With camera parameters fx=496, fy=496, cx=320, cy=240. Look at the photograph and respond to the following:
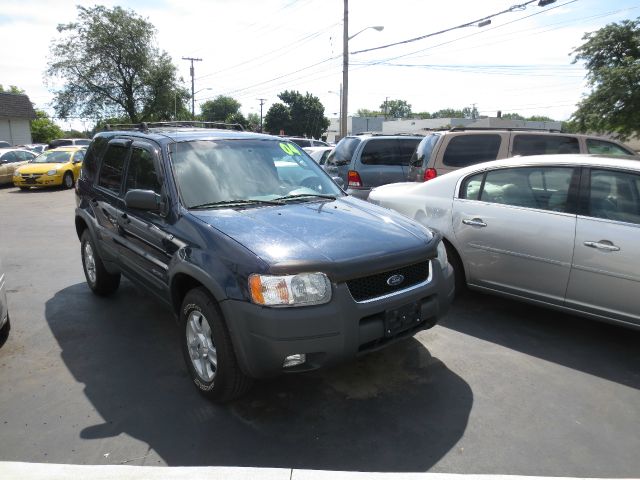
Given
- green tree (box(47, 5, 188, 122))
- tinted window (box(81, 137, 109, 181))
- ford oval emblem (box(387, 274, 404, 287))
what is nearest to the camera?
ford oval emblem (box(387, 274, 404, 287))

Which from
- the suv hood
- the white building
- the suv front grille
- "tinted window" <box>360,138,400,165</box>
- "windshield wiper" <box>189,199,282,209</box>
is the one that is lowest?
the suv front grille

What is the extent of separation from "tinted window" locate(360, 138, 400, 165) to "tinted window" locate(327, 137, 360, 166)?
0.29m

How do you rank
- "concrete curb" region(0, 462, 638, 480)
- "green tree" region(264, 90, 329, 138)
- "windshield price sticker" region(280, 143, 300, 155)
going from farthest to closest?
"green tree" region(264, 90, 329, 138), "windshield price sticker" region(280, 143, 300, 155), "concrete curb" region(0, 462, 638, 480)

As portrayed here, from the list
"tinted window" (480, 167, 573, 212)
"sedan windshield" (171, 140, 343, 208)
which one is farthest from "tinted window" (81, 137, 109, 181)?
"tinted window" (480, 167, 573, 212)

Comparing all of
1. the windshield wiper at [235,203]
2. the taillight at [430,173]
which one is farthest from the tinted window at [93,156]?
the taillight at [430,173]

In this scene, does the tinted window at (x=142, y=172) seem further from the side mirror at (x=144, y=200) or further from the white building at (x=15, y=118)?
the white building at (x=15, y=118)

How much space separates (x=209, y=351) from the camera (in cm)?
328

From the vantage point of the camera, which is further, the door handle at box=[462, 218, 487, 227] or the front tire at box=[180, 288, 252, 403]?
the door handle at box=[462, 218, 487, 227]

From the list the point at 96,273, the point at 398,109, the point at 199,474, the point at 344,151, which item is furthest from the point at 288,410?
the point at 398,109

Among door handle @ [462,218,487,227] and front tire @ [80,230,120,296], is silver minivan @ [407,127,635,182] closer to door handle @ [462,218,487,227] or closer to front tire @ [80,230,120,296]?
door handle @ [462,218,487,227]

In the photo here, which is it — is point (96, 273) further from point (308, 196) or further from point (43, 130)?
point (43, 130)

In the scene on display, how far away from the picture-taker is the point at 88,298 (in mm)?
5508

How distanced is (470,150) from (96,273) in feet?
19.5

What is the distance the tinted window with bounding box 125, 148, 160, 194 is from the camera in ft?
13.2
